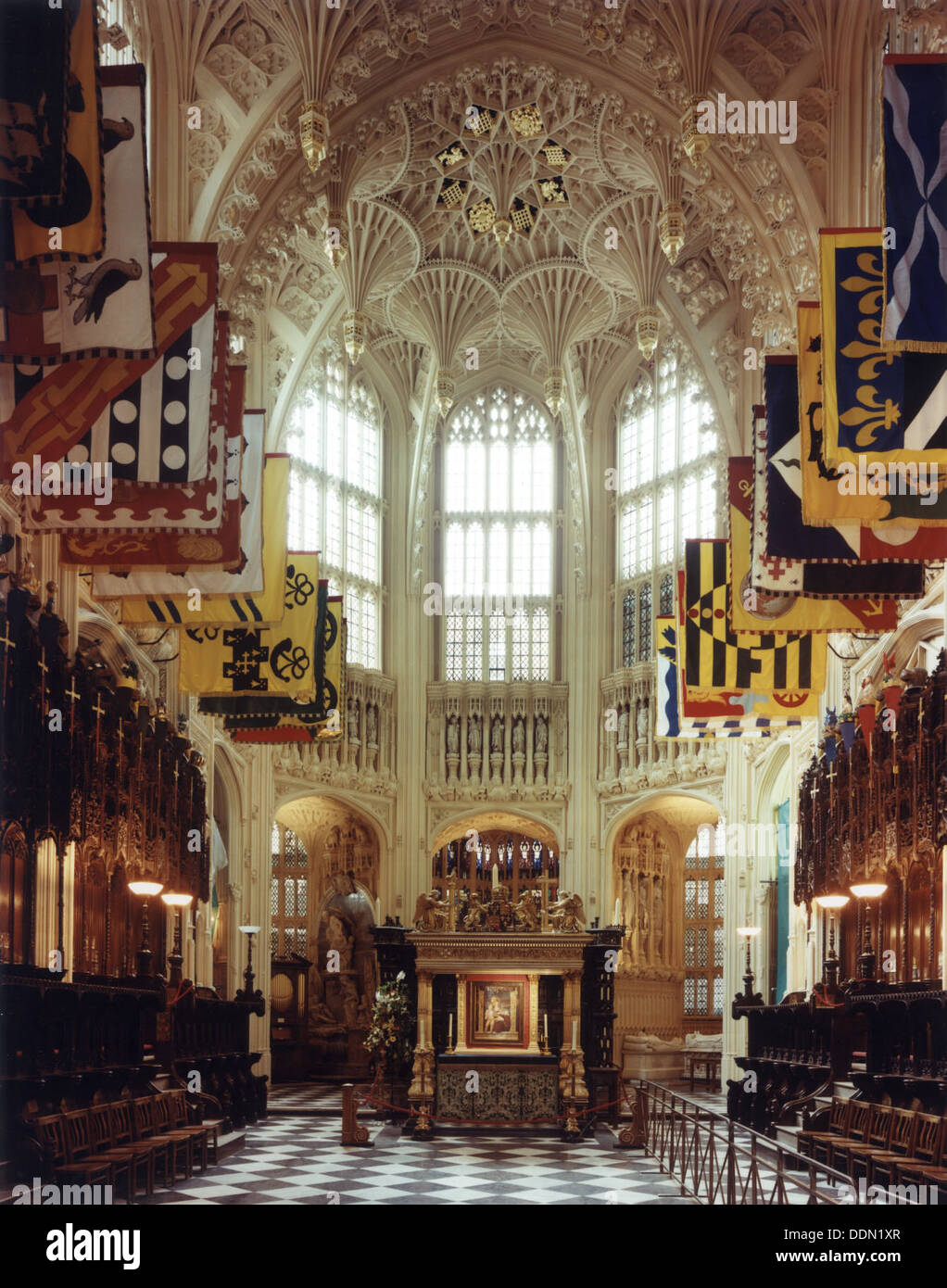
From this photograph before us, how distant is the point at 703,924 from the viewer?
34281mm

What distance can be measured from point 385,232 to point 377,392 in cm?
639

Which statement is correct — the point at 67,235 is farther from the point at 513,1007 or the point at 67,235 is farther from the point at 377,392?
the point at 377,392

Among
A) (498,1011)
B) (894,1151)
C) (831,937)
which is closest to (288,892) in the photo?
(498,1011)

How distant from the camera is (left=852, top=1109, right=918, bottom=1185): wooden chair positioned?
12.1 metres

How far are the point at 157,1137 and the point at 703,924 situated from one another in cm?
2190

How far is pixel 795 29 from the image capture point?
2275 cm

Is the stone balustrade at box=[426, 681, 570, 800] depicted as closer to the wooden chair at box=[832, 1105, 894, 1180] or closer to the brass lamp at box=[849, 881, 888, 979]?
the brass lamp at box=[849, 881, 888, 979]

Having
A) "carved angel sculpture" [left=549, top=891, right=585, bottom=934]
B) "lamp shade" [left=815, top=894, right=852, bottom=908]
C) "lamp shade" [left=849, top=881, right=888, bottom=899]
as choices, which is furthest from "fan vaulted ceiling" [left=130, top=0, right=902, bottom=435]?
"lamp shade" [left=849, top=881, right=888, bottom=899]

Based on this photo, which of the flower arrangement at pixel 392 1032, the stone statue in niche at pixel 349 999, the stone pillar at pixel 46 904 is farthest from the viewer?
the stone statue in niche at pixel 349 999

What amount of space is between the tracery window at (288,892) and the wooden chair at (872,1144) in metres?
20.9

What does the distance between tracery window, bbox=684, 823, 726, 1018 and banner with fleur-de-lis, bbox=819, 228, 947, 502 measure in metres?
22.2

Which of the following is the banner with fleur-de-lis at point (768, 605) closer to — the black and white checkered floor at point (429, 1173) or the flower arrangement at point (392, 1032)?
the black and white checkered floor at point (429, 1173)

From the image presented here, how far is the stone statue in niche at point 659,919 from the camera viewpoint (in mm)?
33750

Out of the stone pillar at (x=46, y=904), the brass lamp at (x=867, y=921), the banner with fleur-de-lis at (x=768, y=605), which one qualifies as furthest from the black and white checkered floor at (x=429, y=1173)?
the banner with fleur-de-lis at (x=768, y=605)
